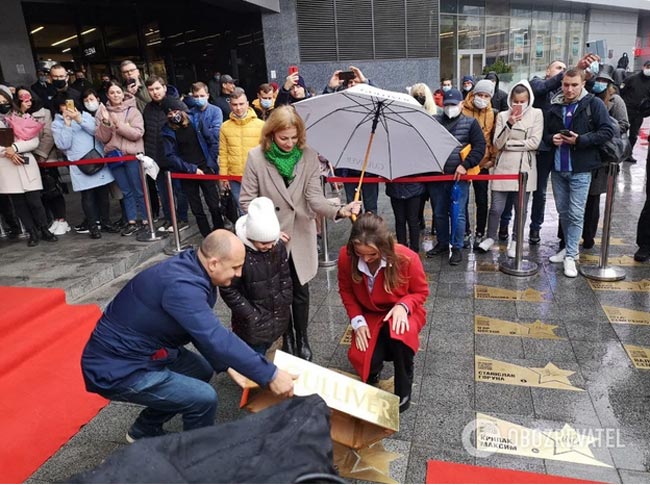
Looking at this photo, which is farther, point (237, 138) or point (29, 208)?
point (29, 208)

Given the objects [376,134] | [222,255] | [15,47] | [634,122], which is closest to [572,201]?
[376,134]

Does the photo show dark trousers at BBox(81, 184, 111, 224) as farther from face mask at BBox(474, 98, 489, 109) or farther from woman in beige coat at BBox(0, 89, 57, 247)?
face mask at BBox(474, 98, 489, 109)

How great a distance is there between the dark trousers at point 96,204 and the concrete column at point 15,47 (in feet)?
19.0

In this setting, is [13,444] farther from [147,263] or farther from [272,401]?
[147,263]

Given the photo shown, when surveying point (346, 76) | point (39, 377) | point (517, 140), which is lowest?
point (39, 377)

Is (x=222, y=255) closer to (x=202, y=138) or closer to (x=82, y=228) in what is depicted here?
(x=202, y=138)

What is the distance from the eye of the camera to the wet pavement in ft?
9.29

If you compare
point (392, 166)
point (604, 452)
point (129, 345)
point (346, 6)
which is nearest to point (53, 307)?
point (129, 345)

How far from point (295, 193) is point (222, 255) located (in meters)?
1.38

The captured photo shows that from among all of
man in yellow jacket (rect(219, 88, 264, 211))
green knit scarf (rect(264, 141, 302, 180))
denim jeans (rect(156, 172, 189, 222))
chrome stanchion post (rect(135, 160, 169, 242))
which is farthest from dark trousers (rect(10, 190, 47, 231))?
green knit scarf (rect(264, 141, 302, 180))

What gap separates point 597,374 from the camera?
3.51 m

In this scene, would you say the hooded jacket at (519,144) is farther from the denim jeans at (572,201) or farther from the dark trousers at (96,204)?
the dark trousers at (96,204)

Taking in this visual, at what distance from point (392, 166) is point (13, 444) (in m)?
3.54

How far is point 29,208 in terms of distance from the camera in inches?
263
